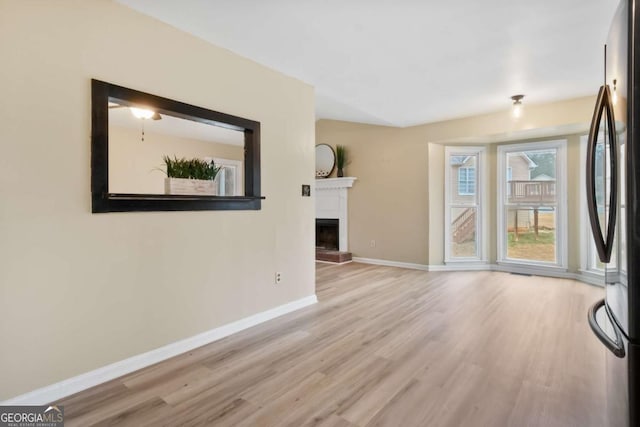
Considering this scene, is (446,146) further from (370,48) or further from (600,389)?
(600,389)

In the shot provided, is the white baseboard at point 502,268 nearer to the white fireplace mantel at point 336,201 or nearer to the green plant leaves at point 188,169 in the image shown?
the white fireplace mantel at point 336,201

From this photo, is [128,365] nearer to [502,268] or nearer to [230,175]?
[230,175]

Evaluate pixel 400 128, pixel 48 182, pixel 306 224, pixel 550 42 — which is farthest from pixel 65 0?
pixel 400 128

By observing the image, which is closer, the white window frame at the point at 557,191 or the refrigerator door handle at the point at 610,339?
the refrigerator door handle at the point at 610,339

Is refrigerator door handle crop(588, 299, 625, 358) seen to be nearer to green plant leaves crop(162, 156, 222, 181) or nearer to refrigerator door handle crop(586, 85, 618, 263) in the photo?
refrigerator door handle crop(586, 85, 618, 263)

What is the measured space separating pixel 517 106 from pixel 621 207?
3541mm

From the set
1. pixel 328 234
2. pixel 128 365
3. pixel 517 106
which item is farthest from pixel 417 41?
pixel 328 234

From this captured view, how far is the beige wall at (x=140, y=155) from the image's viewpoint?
4590 mm

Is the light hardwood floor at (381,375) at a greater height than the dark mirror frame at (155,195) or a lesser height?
lesser

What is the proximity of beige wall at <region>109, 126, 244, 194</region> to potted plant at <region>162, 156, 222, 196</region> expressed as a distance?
2.19 m

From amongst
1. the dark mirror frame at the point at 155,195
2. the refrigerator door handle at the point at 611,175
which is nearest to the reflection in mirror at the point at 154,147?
the dark mirror frame at the point at 155,195

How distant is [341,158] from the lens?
6156mm

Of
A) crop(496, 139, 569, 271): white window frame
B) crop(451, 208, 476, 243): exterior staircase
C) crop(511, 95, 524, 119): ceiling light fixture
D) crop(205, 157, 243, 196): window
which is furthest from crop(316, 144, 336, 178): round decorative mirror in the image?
crop(511, 95, 524, 119): ceiling light fixture

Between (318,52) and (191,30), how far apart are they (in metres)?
0.99
